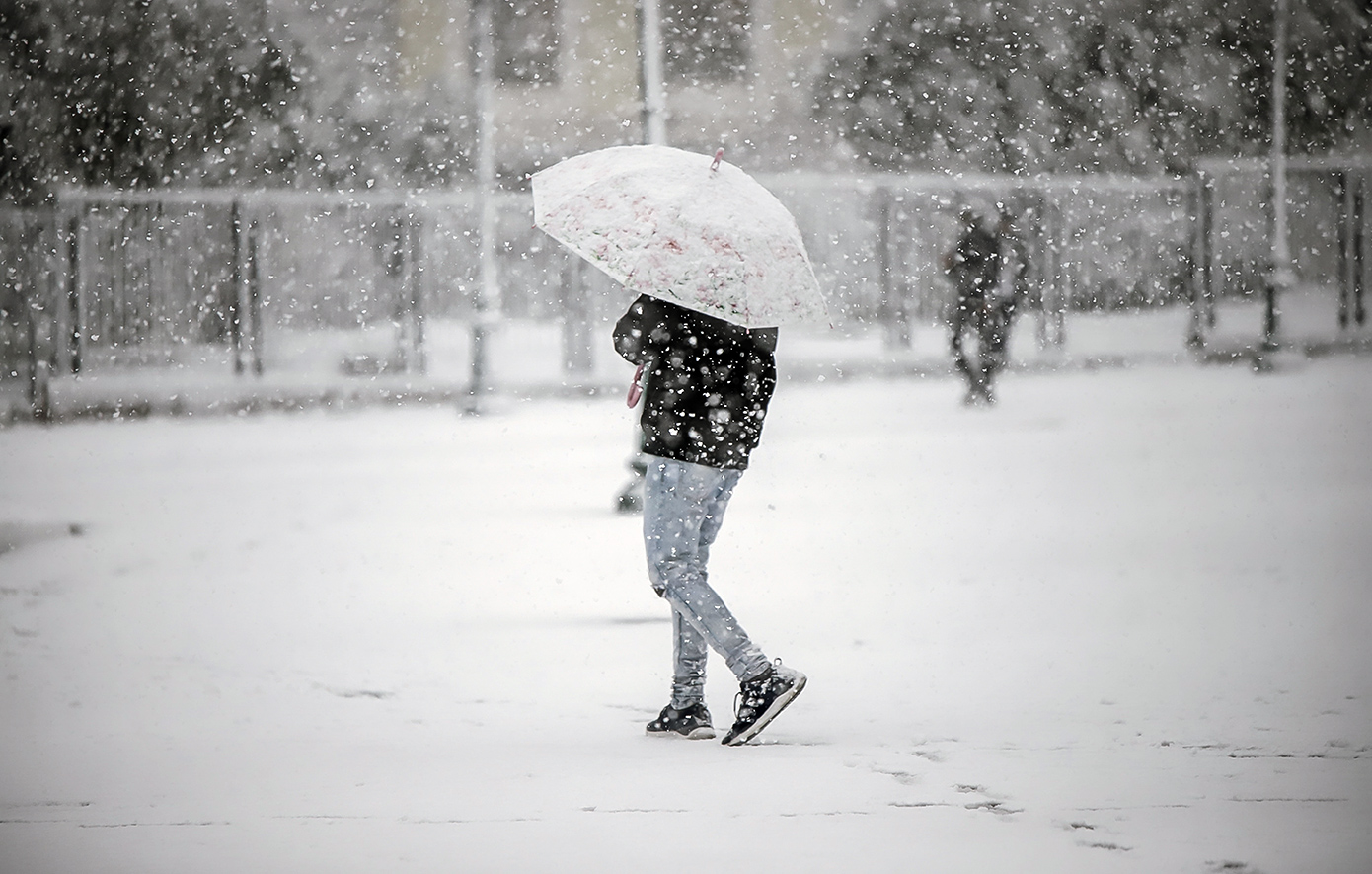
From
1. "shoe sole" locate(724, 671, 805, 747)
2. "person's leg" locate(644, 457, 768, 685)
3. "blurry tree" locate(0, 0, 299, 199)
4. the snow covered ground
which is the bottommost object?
the snow covered ground

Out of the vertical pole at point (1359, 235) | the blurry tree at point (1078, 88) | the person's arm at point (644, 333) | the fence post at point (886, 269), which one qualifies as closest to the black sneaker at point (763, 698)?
the person's arm at point (644, 333)

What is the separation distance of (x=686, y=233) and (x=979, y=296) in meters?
11.7

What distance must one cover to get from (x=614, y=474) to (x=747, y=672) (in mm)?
6315

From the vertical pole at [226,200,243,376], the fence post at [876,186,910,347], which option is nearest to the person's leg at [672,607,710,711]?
the vertical pole at [226,200,243,376]

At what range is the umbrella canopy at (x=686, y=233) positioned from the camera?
4129mm

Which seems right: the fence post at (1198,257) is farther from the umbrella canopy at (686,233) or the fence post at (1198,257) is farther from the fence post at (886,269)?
the umbrella canopy at (686,233)

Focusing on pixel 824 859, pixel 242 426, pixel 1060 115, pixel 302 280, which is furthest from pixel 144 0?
pixel 824 859

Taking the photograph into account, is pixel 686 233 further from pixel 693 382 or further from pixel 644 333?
pixel 693 382

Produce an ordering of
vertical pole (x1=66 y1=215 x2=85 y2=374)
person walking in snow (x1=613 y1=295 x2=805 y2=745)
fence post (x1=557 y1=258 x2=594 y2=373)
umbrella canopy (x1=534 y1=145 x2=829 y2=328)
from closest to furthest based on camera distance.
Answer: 1. umbrella canopy (x1=534 y1=145 x2=829 y2=328)
2. person walking in snow (x1=613 y1=295 x2=805 y2=745)
3. vertical pole (x1=66 y1=215 x2=85 y2=374)
4. fence post (x1=557 y1=258 x2=594 y2=373)

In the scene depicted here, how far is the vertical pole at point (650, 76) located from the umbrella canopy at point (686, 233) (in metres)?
3.54

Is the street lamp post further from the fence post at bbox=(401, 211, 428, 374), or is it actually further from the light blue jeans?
the light blue jeans

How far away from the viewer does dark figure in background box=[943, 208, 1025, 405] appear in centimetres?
1523

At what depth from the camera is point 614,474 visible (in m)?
10.7

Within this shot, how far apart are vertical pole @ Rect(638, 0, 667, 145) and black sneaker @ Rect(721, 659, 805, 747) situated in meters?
4.21
